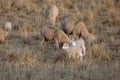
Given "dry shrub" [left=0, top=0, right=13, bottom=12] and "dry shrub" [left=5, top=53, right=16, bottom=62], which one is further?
"dry shrub" [left=0, top=0, right=13, bottom=12]

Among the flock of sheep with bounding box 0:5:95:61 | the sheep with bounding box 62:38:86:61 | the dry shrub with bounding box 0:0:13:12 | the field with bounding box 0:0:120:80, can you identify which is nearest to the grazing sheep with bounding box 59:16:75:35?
the flock of sheep with bounding box 0:5:95:61

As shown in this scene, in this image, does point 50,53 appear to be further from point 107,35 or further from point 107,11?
point 107,11

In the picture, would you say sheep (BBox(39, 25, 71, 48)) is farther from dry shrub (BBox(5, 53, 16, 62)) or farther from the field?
dry shrub (BBox(5, 53, 16, 62))

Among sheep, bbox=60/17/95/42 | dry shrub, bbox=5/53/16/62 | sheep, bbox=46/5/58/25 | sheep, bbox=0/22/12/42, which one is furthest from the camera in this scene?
sheep, bbox=46/5/58/25

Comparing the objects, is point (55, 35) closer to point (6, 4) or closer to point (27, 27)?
point (27, 27)

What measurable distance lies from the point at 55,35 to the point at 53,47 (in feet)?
1.15

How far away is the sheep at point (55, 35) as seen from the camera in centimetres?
1268

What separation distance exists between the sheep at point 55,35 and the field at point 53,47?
8.5 inches

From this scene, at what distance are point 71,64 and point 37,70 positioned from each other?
1071 mm

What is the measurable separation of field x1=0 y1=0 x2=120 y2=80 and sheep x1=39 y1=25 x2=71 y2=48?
0.71ft

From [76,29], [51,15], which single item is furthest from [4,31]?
[51,15]

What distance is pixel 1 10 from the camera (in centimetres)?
1875

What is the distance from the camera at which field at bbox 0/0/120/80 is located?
9.47m

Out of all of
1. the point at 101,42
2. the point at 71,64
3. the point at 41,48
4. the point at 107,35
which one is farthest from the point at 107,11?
the point at 71,64
